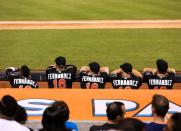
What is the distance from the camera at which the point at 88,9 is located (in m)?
19.3

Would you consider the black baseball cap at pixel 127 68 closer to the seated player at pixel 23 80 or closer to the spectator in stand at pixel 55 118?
the seated player at pixel 23 80

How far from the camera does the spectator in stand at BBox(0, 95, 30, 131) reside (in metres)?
4.74

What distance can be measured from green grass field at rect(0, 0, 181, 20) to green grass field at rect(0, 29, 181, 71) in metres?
2.01

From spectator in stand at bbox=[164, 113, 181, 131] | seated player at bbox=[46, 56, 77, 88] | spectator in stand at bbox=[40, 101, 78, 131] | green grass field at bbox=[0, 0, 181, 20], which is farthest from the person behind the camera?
green grass field at bbox=[0, 0, 181, 20]

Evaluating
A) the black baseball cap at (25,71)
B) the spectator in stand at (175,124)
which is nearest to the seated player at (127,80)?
the black baseball cap at (25,71)

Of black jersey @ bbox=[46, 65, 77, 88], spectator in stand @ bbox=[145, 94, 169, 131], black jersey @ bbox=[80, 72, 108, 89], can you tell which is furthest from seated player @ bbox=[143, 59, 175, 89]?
spectator in stand @ bbox=[145, 94, 169, 131]

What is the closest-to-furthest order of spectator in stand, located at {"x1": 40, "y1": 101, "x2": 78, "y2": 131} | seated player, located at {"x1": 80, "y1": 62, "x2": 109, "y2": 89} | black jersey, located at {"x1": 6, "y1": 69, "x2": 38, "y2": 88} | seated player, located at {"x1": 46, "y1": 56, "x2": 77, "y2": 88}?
spectator in stand, located at {"x1": 40, "y1": 101, "x2": 78, "y2": 131} → black jersey, located at {"x1": 6, "y1": 69, "x2": 38, "y2": 88} → seated player, located at {"x1": 80, "y1": 62, "x2": 109, "y2": 89} → seated player, located at {"x1": 46, "y1": 56, "x2": 77, "y2": 88}

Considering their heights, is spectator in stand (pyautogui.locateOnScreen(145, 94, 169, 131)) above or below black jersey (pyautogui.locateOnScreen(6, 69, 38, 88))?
below

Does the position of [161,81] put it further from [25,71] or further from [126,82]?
[25,71]

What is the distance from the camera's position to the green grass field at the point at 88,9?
18172mm

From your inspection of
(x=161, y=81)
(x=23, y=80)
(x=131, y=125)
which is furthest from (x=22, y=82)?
(x=131, y=125)

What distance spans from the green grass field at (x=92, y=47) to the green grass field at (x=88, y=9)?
79.0 inches

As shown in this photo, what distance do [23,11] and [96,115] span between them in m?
13.4

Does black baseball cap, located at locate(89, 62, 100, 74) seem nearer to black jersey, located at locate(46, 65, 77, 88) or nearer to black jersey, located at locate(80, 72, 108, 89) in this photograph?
black jersey, located at locate(80, 72, 108, 89)
